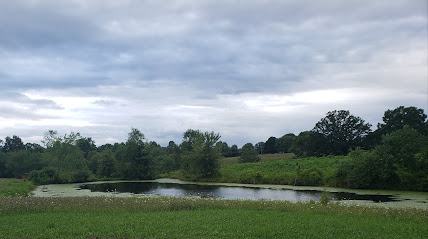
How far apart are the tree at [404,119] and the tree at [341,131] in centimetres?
585

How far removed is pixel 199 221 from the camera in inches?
565

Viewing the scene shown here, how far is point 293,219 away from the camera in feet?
47.9

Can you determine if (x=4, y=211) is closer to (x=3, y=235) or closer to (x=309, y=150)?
(x=3, y=235)

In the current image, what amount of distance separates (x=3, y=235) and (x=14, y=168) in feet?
276

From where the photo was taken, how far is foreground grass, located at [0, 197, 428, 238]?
39.9ft

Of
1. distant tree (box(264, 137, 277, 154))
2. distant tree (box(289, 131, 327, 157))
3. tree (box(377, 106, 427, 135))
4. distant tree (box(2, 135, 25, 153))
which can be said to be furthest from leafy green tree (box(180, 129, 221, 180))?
distant tree (box(2, 135, 25, 153))

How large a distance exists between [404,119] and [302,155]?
2477 cm

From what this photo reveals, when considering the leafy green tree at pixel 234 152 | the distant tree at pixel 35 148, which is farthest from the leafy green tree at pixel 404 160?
the distant tree at pixel 35 148

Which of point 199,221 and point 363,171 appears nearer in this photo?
point 199,221

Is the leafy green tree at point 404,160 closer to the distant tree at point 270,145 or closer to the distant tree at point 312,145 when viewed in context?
the distant tree at point 312,145

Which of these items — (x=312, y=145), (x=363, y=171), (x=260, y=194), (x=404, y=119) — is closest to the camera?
(x=260, y=194)

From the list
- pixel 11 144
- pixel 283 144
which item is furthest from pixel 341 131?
→ pixel 11 144

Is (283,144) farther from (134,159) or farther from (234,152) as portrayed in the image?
(134,159)

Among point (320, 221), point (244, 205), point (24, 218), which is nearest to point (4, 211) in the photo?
point (24, 218)
